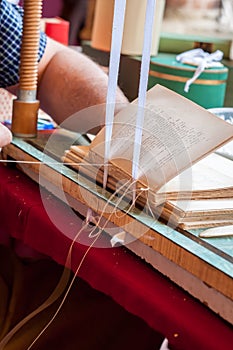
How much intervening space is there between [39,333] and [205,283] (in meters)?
0.33

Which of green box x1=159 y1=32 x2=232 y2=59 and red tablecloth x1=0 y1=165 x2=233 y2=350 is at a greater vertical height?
green box x1=159 y1=32 x2=232 y2=59

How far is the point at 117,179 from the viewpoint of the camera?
2.56 ft

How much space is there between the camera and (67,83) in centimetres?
109

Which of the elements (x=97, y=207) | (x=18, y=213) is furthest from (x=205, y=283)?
(x=18, y=213)

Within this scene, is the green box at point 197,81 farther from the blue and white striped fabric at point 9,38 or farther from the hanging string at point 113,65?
the hanging string at point 113,65

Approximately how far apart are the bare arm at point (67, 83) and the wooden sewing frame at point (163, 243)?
0.20 metres

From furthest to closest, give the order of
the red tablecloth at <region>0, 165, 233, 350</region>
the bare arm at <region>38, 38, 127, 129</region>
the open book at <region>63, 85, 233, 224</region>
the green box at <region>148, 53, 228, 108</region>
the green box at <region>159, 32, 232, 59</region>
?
1. the green box at <region>159, 32, 232, 59</region>
2. the green box at <region>148, 53, 228, 108</region>
3. the bare arm at <region>38, 38, 127, 129</region>
4. the open book at <region>63, 85, 233, 224</region>
5. the red tablecloth at <region>0, 165, 233, 350</region>

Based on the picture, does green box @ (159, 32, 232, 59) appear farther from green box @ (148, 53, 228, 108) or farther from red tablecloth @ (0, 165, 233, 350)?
red tablecloth @ (0, 165, 233, 350)

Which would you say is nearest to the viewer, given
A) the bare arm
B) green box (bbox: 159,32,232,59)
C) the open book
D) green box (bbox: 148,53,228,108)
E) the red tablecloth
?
the red tablecloth

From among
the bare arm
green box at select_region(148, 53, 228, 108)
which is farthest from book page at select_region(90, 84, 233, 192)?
green box at select_region(148, 53, 228, 108)

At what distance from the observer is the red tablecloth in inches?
24.3

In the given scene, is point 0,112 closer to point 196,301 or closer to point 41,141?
point 41,141

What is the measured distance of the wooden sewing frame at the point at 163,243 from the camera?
0.62m

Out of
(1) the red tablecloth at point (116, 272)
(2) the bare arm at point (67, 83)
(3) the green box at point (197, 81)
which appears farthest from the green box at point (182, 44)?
(1) the red tablecloth at point (116, 272)
